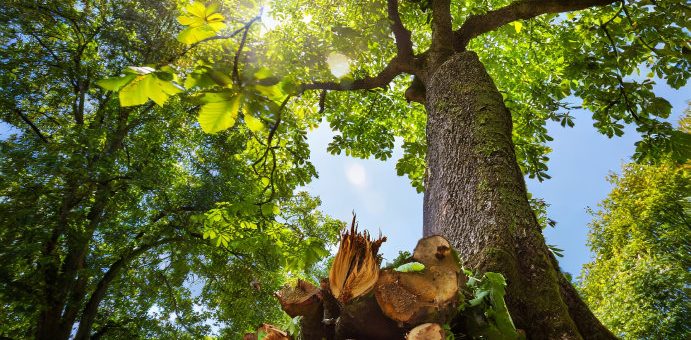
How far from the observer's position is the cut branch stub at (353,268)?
1232 millimetres

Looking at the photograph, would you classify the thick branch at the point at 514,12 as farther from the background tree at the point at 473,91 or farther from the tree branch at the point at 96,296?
the tree branch at the point at 96,296

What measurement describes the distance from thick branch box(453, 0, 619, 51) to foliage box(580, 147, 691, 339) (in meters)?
10.7

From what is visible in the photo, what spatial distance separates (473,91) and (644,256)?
1989cm

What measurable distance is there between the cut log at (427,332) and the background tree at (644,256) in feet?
51.1

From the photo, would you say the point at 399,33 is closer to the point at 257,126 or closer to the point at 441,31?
the point at 441,31

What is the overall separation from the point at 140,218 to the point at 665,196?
23160 mm

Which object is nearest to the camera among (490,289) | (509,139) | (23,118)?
(490,289)

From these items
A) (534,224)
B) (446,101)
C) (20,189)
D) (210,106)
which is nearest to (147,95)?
(210,106)

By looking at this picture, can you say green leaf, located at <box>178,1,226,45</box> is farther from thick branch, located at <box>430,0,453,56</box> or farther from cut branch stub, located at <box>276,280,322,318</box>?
thick branch, located at <box>430,0,453,56</box>

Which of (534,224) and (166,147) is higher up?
(166,147)

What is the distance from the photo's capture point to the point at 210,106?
104 centimetres

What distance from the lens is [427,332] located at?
113 cm

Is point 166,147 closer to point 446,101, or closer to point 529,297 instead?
point 446,101

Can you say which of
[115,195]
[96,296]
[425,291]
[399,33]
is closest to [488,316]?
[425,291]
